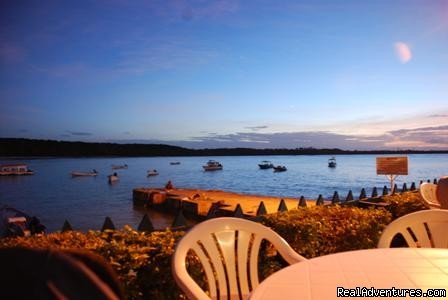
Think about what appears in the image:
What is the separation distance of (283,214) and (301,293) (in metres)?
3.09

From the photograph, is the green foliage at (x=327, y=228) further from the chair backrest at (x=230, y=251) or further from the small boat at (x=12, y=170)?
the small boat at (x=12, y=170)

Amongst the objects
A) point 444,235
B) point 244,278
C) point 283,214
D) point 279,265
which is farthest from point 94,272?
point 283,214

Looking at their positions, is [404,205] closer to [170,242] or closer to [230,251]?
[170,242]

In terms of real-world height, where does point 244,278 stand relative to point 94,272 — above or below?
below

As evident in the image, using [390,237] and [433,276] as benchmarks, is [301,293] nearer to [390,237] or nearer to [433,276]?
Result: [433,276]

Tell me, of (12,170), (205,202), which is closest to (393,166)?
(205,202)

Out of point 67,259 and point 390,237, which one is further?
point 390,237

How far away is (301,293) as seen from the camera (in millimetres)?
1788

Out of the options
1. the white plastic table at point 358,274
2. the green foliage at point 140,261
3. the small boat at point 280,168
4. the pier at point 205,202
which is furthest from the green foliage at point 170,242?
the small boat at point 280,168

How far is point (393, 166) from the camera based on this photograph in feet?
36.0

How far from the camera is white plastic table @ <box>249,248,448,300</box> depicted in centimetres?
182

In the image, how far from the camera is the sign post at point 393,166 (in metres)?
10.8

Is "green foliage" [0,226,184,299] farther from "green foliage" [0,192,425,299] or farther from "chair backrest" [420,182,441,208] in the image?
"chair backrest" [420,182,441,208]

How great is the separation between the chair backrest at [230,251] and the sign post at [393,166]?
9.23m
